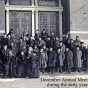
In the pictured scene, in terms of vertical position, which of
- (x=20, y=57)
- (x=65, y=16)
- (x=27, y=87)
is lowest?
(x=27, y=87)

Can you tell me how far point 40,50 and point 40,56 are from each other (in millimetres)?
320

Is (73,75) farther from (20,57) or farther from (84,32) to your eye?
(84,32)

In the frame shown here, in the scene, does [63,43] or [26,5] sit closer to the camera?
[63,43]

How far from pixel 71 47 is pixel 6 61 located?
12.7ft

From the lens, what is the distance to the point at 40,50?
2242 centimetres

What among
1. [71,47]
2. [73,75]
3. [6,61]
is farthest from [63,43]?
Answer: [6,61]

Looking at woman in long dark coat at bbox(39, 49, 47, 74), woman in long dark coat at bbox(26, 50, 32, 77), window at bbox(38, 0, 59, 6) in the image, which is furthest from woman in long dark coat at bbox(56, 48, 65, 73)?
window at bbox(38, 0, 59, 6)

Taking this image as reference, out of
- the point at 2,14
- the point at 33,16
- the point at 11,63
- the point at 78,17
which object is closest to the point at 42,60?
the point at 11,63

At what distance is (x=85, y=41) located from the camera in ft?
86.1

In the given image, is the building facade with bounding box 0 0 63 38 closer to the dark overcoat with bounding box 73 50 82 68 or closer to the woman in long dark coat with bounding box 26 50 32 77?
the dark overcoat with bounding box 73 50 82 68

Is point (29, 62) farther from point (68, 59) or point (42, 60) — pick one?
point (68, 59)

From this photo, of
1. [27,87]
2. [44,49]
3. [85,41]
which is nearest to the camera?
[27,87]

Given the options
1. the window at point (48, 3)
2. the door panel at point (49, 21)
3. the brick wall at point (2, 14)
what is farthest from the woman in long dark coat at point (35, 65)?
the window at point (48, 3)

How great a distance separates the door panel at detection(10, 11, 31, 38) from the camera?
27062 millimetres
